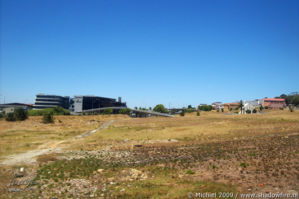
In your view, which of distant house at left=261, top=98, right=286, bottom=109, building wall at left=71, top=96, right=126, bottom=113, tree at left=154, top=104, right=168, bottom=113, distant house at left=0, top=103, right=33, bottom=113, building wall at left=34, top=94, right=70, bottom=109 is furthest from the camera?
building wall at left=34, top=94, right=70, bottom=109

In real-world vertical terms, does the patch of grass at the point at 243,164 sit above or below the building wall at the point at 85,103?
below

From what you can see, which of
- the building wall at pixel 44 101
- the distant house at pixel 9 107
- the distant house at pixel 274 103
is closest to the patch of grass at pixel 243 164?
the distant house at pixel 9 107

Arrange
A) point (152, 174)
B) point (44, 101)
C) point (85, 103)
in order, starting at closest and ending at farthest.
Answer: point (152, 174), point (85, 103), point (44, 101)

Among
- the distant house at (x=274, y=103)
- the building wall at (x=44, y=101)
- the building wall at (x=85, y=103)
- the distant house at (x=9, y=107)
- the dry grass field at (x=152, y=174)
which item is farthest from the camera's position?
the building wall at (x=44, y=101)

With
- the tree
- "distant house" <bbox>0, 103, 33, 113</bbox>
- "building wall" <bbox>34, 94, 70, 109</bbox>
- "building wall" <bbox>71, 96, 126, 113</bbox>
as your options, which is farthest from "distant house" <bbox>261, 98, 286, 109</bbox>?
"distant house" <bbox>0, 103, 33, 113</bbox>

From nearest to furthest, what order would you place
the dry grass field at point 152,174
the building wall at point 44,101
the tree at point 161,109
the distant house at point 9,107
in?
the dry grass field at point 152,174
the distant house at point 9,107
the tree at point 161,109
the building wall at point 44,101

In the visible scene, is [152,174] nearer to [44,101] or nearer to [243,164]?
[243,164]

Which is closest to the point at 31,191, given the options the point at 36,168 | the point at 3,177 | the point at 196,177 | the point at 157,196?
the point at 3,177

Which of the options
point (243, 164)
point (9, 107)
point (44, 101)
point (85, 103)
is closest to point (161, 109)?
point (85, 103)

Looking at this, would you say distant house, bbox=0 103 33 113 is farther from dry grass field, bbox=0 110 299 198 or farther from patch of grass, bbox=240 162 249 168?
patch of grass, bbox=240 162 249 168

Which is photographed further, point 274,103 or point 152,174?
point 274,103

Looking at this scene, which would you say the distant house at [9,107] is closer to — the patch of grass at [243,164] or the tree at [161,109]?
the tree at [161,109]

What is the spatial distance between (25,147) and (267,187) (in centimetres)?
3754

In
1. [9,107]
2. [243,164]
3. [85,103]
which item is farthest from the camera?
[85,103]
